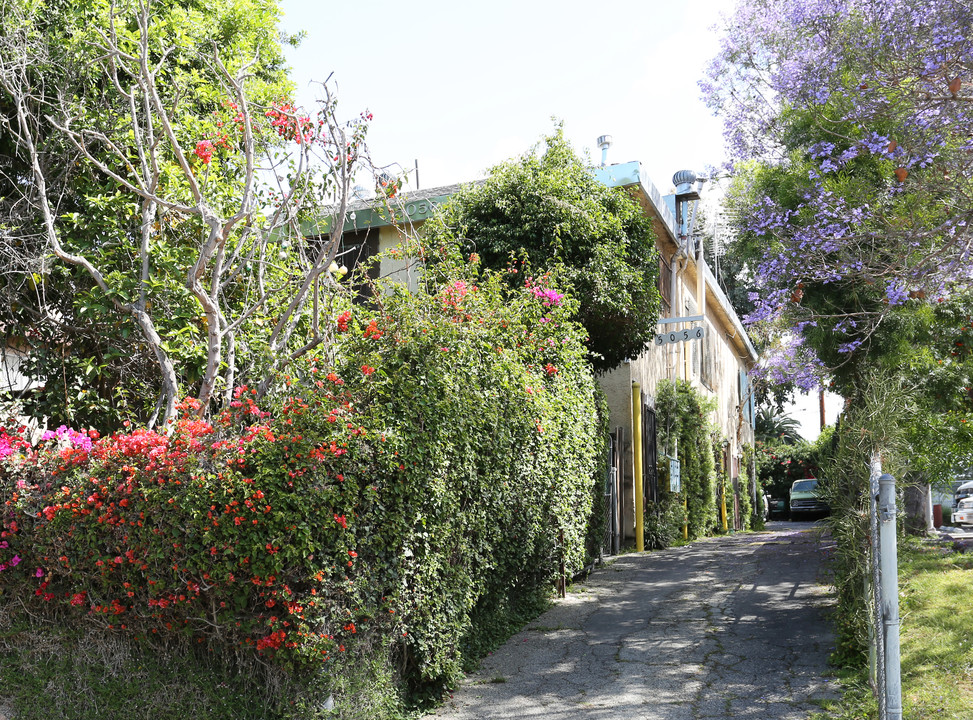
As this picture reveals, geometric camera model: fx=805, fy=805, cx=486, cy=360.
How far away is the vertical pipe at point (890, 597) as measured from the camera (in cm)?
384

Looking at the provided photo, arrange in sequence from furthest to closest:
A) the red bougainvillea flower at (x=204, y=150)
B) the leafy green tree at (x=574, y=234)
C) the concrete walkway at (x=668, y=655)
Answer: the leafy green tree at (x=574, y=234), the red bougainvillea flower at (x=204, y=150), the concrete walkway at (x=668, y=655)

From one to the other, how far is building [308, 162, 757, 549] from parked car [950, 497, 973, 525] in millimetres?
5388

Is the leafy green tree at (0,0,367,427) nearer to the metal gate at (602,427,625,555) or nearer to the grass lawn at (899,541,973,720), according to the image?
Answer: the grass lawn at (899,541,973,720)

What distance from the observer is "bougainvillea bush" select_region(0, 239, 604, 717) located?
4.55m

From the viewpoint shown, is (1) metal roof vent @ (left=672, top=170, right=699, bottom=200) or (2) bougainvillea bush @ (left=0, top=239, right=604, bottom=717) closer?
(2) bougainvillea bush @ (left=0, top=239, right=604, bottom=717)

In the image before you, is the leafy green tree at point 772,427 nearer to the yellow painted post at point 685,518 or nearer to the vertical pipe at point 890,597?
the yellow painted post at point 685,518

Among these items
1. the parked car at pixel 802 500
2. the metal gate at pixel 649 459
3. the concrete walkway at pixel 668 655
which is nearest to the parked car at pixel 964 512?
the parked car at pixel 802 500

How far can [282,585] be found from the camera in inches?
176

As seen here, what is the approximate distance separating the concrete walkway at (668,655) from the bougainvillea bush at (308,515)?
57 cm

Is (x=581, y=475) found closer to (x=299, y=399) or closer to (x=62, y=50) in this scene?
(x=299, y=399)

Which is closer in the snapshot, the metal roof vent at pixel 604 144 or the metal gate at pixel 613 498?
the metal gate at pixel 613 498

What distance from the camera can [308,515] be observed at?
14.8 feet

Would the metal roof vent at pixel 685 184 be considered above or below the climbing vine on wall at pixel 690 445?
above

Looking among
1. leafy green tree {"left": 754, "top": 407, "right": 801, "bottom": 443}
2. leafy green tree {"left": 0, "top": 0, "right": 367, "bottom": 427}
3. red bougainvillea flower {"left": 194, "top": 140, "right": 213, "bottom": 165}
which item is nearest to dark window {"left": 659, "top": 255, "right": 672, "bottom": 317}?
leafy green tree {"left": 0, "top": 0, "right": 367, "bottom": 427}
